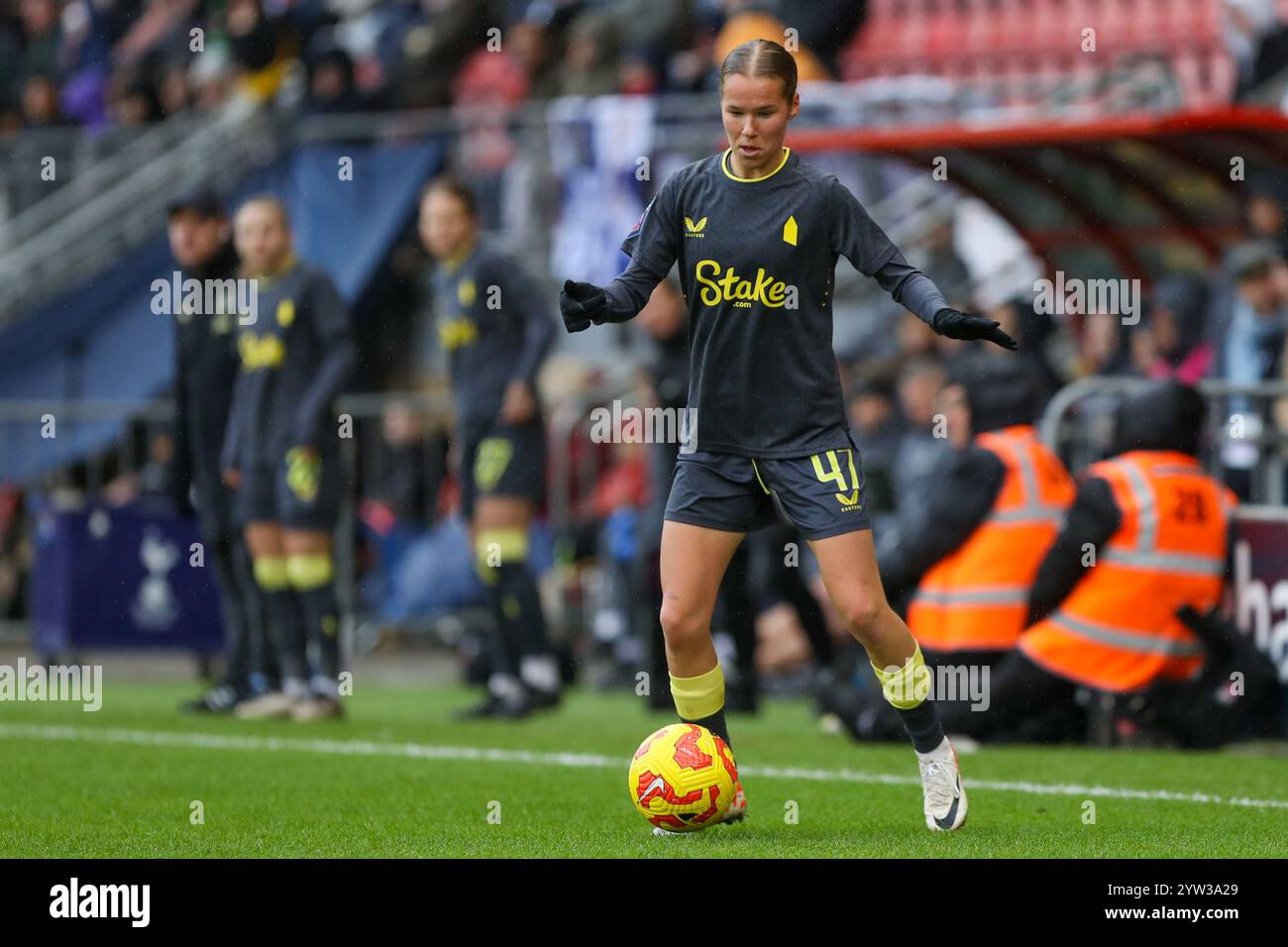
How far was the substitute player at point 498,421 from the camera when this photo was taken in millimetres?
11031

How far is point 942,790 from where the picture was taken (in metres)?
6.66

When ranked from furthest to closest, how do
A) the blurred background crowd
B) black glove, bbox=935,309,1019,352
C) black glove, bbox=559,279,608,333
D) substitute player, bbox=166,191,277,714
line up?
the blurred background crowd
substitute player, bbox=166,191,277,714
black glove, bbox=559,279,608,333
black glove, bbox=935,309,1019,352

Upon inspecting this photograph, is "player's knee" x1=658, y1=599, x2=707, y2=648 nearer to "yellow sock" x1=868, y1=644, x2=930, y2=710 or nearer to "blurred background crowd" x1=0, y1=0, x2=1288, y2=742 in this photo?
"yellow sock" x1=868, y1=644, x2=930, y2=710

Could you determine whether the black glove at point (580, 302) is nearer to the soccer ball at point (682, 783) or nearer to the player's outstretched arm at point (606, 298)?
the player's outstretched arm at point (606, 298)

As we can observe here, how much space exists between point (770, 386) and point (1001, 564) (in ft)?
11.1

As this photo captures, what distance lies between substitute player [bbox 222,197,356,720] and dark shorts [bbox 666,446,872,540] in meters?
4.46

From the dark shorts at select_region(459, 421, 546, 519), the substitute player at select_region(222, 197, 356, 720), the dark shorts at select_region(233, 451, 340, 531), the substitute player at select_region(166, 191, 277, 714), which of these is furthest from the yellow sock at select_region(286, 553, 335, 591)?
the dark shorts at select_region(459, 421, 546, 519)

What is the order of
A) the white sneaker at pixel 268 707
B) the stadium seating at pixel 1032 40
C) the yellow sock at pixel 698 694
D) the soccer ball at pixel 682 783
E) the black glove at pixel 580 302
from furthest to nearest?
the stadium seating at pixel 1032 40, the white sneaker at pixel 268 707, the yellow sock at pixel 698 694, the soccer ball at pixel 682 783, the black glove at pixel 580 302

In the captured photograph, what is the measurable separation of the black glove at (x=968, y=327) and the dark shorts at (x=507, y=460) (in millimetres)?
5018

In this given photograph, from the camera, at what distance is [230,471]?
441 inches

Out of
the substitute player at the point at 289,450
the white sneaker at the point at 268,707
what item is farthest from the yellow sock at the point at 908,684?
the white sneaker at the point at 268,707

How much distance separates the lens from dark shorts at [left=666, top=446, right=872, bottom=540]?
6590 mm
